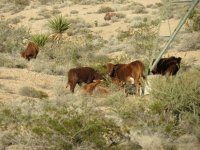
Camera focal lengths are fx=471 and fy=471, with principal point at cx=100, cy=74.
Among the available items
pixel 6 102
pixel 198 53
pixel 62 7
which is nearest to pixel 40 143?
pixel 6 102

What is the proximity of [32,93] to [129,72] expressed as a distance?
2.60 m

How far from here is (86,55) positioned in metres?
20.2

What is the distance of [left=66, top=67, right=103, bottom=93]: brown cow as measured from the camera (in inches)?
491

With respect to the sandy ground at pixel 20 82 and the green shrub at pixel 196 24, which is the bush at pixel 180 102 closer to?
the sandy ground at pixel 20 82

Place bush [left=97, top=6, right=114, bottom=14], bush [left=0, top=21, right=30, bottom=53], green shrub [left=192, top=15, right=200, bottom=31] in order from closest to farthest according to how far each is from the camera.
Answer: bush [left=0, top=21, right=30, bottom=53] < green shrub [left=192, top=15, right=200, bottom=31] < bush [left=97, top=6, right=114, bottom=14]

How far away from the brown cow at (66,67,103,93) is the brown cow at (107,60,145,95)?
50 centimetres

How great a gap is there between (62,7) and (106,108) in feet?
110

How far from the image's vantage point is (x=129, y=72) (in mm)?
11828

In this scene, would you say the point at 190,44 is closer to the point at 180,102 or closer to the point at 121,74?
the point at 121,74

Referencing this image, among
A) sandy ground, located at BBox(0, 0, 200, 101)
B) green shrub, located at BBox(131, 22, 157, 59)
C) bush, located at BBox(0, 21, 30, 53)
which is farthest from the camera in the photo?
bush, located at BBox(0, 21, 30, 53)

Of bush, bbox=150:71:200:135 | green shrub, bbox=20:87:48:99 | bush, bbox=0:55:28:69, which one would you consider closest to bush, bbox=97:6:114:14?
bush, bbox=0:55:28:69

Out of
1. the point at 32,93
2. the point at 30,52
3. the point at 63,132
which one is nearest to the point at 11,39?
the point at 30,52

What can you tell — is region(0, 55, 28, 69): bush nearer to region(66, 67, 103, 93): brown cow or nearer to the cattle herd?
the cattle herd

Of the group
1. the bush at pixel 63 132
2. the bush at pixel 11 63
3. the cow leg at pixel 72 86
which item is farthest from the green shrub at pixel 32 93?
the bush at pixel 11 63
